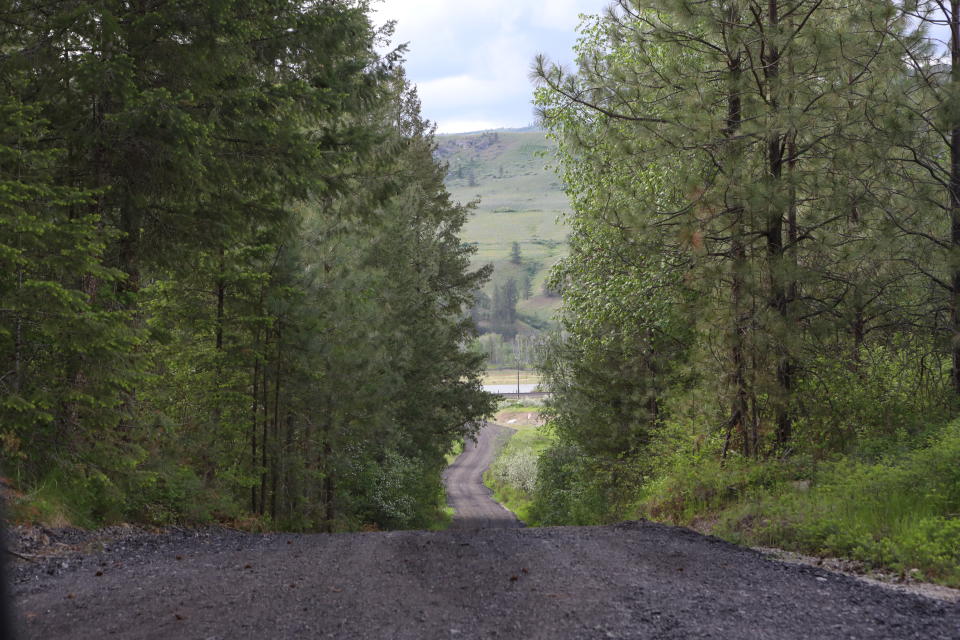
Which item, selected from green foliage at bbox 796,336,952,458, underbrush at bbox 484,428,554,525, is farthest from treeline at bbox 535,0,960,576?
underbrush at bbox 484,428,554,525

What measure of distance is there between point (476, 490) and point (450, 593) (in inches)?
1973

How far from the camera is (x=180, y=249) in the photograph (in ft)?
34.8

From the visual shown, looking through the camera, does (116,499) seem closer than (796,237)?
Yes

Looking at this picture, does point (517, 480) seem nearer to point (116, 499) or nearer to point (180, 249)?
point (180, 249)

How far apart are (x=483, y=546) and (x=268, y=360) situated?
7.61 metres

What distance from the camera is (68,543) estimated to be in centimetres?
760

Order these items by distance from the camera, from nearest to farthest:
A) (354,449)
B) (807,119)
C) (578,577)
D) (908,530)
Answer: (578,577), (908,530), (807,119), (354,449)

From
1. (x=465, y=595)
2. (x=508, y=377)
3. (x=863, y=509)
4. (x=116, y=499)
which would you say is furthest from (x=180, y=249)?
(x=508, y=377)

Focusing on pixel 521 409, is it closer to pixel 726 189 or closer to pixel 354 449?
pixel 354 449

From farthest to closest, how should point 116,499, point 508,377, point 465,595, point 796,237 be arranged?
point 508,377
point 796,237
point 116,499
point 465,595

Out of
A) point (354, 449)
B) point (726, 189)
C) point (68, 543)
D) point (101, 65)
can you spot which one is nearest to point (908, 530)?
point (726, 189)

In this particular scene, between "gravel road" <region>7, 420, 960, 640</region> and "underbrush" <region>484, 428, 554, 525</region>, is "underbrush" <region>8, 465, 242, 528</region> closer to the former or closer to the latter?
"gravel road" <region>7, 420, 960, 640</region>

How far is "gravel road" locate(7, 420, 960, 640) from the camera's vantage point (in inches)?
176

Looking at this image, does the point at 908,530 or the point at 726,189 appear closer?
the point at 908,530
